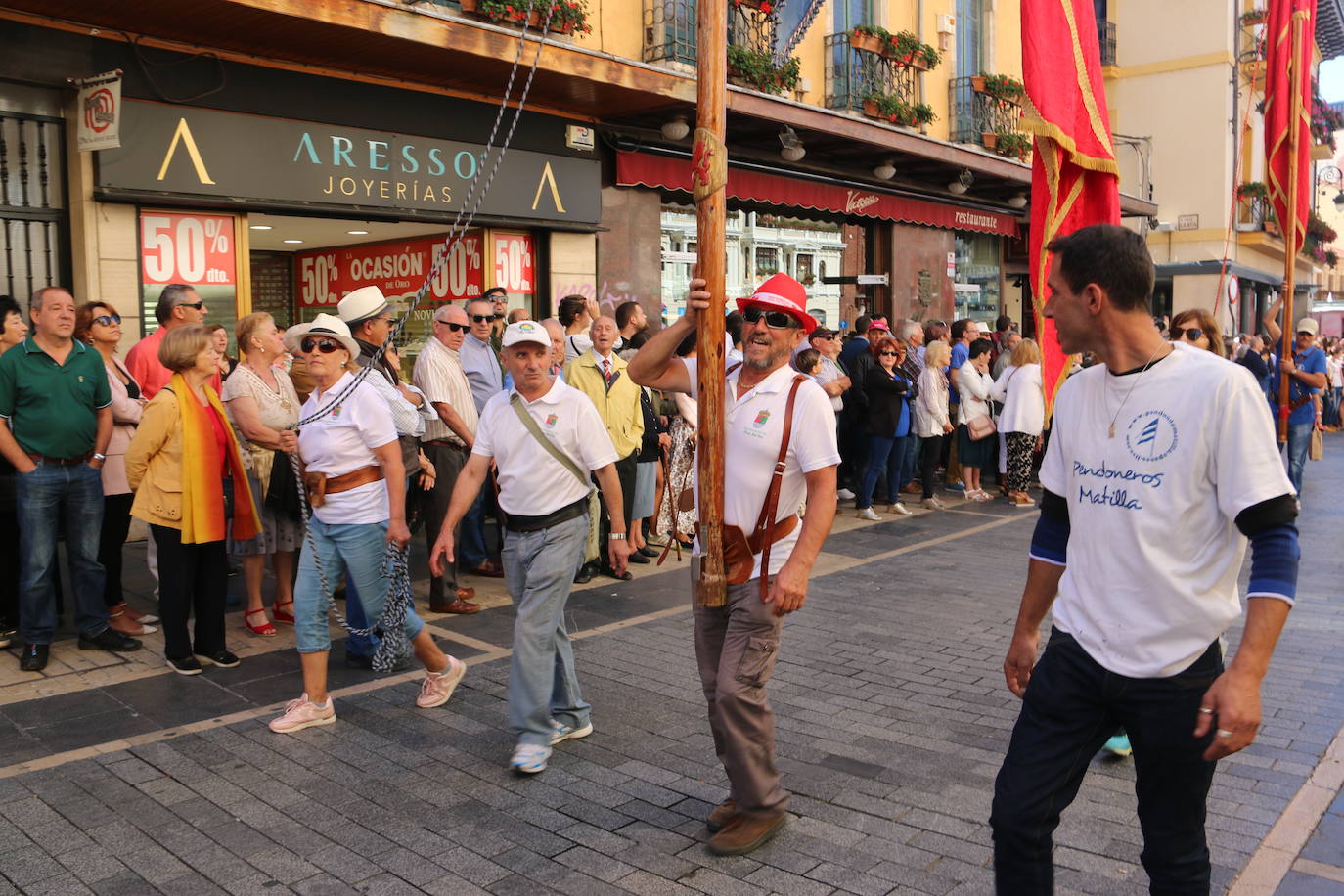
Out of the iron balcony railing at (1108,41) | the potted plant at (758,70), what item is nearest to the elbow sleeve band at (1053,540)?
the potted plant at (758,70)

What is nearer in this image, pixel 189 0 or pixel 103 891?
pixel 103 891

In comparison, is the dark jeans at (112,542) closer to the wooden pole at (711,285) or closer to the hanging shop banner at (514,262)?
the wooden pole at (711,285)

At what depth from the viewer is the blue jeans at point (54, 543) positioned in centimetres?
589

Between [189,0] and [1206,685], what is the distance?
8.14 m

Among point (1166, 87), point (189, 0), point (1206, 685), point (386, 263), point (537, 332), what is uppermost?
point (1166, 87)

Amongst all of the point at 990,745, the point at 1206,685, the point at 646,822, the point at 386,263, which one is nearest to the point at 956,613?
the point at 990,745

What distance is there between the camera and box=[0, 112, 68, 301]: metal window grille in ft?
27.7

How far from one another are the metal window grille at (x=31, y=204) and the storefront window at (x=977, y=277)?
1397 centimetres

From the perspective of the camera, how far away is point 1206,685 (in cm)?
260

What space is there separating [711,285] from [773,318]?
27cm

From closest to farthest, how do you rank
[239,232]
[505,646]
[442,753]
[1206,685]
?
[1206,685] → [442,753] → [505,646] → [239,232]

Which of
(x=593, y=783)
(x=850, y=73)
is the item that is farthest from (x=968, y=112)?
(x=593, y=783)

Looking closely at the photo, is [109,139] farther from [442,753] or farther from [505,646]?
[442,753]

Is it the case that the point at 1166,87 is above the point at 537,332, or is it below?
above
